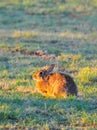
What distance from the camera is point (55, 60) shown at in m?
15.1

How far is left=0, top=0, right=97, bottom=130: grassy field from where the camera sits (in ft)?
27.3

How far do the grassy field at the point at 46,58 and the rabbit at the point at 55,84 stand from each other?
0.67 ft

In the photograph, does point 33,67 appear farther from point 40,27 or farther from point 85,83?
point 40,27

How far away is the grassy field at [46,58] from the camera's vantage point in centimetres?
832

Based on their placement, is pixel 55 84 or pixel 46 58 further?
pixel 46 58

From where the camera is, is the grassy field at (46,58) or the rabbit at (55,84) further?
the rabbit at (55,84)

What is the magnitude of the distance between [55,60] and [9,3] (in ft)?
59.3

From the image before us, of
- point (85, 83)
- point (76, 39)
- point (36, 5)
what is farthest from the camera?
point (36, 5)

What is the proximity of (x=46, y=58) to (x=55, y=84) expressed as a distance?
550 centimetres

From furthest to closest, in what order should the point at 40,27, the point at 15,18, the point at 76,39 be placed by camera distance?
1. the point at 15,18
2. the point at 40,27
3. the point at 76,39

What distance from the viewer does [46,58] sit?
50.5 feet

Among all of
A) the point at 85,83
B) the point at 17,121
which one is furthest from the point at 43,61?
the point at 17,121

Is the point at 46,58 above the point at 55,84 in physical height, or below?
below

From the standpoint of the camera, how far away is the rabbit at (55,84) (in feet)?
32.2
